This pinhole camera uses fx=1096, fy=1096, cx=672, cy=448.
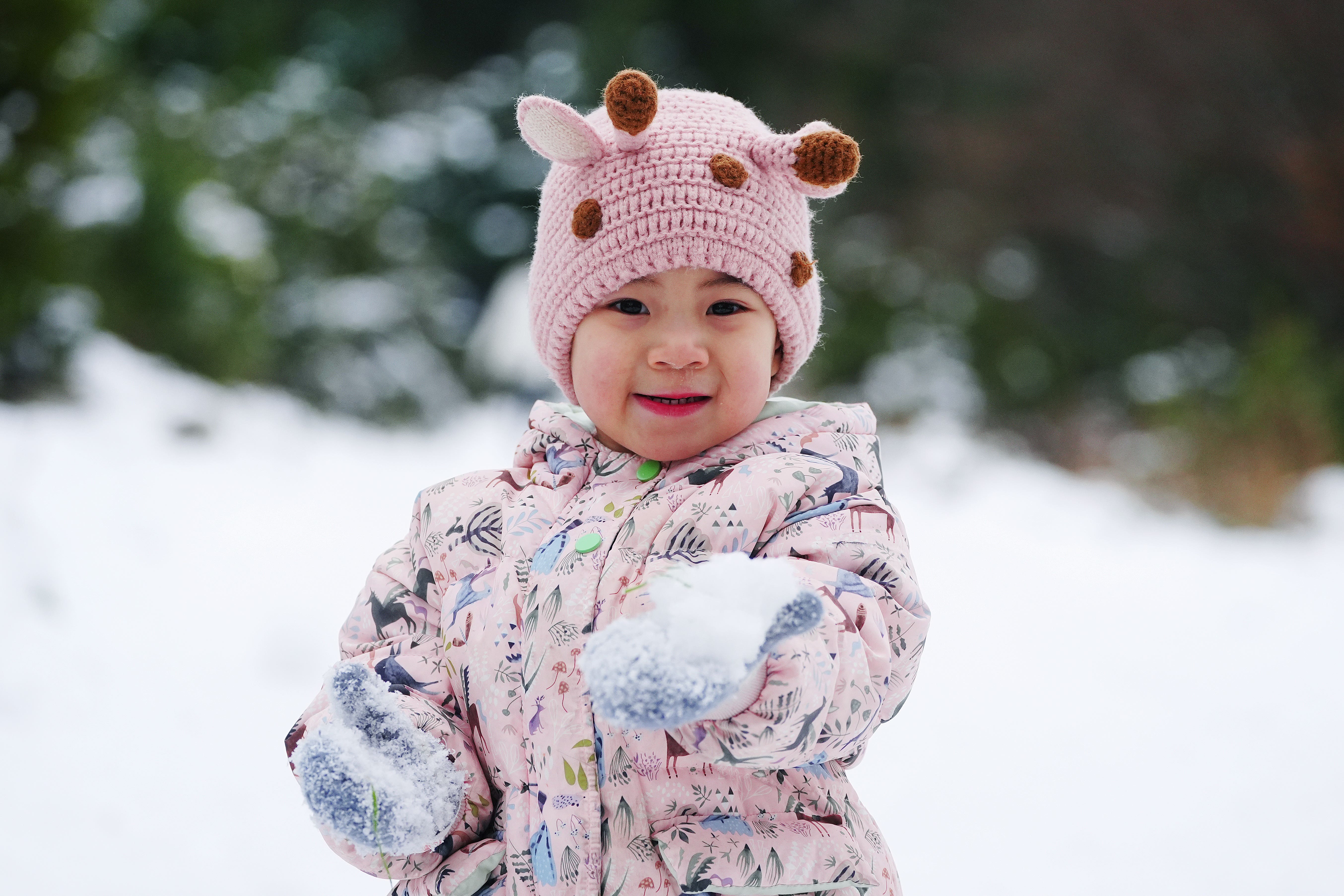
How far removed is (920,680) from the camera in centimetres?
279

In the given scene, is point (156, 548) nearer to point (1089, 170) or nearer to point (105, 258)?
point (105, 258)

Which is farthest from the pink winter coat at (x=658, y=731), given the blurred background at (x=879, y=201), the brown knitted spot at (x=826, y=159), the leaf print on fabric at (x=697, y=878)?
the blurred background at (x=879, y=201)

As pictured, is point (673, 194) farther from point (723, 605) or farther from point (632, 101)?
point (723, 605)

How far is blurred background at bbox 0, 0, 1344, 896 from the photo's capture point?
84.4 inches

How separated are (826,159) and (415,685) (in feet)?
2.12

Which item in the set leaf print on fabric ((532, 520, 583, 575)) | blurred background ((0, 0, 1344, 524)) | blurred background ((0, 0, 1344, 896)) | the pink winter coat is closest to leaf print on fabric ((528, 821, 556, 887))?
the pink winter coat

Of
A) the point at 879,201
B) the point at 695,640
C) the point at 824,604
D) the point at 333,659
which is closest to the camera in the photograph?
the point at 695,640

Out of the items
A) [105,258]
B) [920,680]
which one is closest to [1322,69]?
[920,680]

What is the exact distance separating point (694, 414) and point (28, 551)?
2.16m

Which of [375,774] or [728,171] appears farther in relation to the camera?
[728,171]

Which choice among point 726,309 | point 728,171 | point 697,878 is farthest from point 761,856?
point 728,171

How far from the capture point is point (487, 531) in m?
1.11

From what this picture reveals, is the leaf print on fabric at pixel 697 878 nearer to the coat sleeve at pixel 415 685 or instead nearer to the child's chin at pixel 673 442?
the coat sleeve at pixel 415 685

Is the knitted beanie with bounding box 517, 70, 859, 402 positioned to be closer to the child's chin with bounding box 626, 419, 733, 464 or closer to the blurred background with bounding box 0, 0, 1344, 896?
the child's chin with bounding box 626, 419, 733, 464
